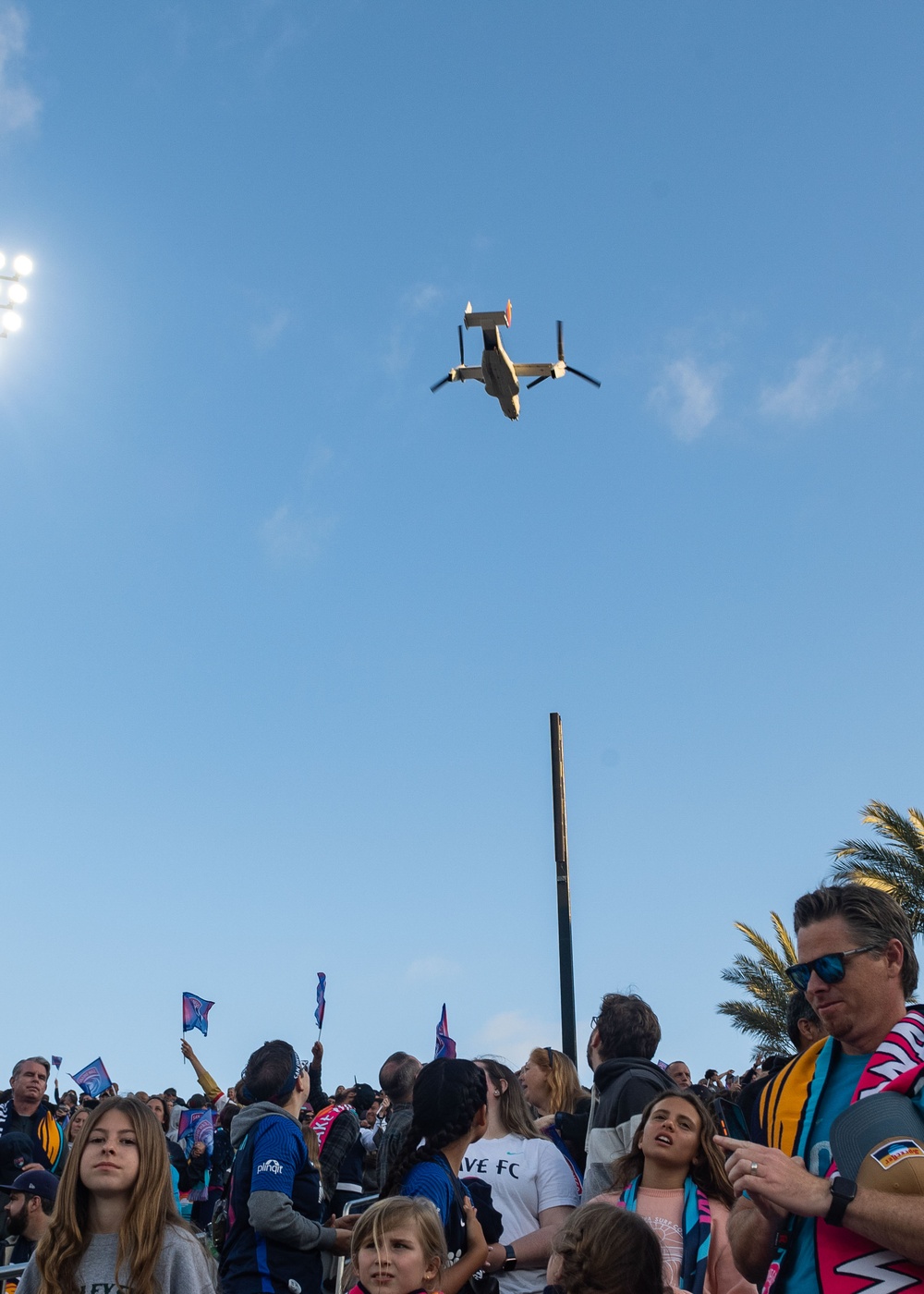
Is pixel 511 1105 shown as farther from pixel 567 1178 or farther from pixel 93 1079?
pixel 93 1079

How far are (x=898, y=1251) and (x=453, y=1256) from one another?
220cm

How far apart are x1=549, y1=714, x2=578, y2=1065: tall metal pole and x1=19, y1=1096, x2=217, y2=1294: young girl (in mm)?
8241

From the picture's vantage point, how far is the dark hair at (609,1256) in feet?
10.2

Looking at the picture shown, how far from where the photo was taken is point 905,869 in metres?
22.0

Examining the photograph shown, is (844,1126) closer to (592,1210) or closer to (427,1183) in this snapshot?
(592,1210)

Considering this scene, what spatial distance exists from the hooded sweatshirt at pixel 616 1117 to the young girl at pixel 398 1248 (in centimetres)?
120

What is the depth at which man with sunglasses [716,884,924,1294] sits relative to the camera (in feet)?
8.30

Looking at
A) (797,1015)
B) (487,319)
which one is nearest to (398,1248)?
(797,1015)

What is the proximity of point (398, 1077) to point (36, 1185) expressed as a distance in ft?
7.45

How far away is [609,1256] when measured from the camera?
310 cm

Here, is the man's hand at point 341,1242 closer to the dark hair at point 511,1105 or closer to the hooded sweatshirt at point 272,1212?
the hooded sweatshirt at point 272,1212

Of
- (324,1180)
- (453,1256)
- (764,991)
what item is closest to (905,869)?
(764,991)

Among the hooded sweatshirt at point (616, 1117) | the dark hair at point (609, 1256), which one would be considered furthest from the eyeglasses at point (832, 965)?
the hooded sweatshirt at point (616, 1117)

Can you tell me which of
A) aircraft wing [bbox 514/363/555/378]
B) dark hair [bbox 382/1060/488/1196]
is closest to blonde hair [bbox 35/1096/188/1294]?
dark hair [bbox 382/1060/488/1196]
